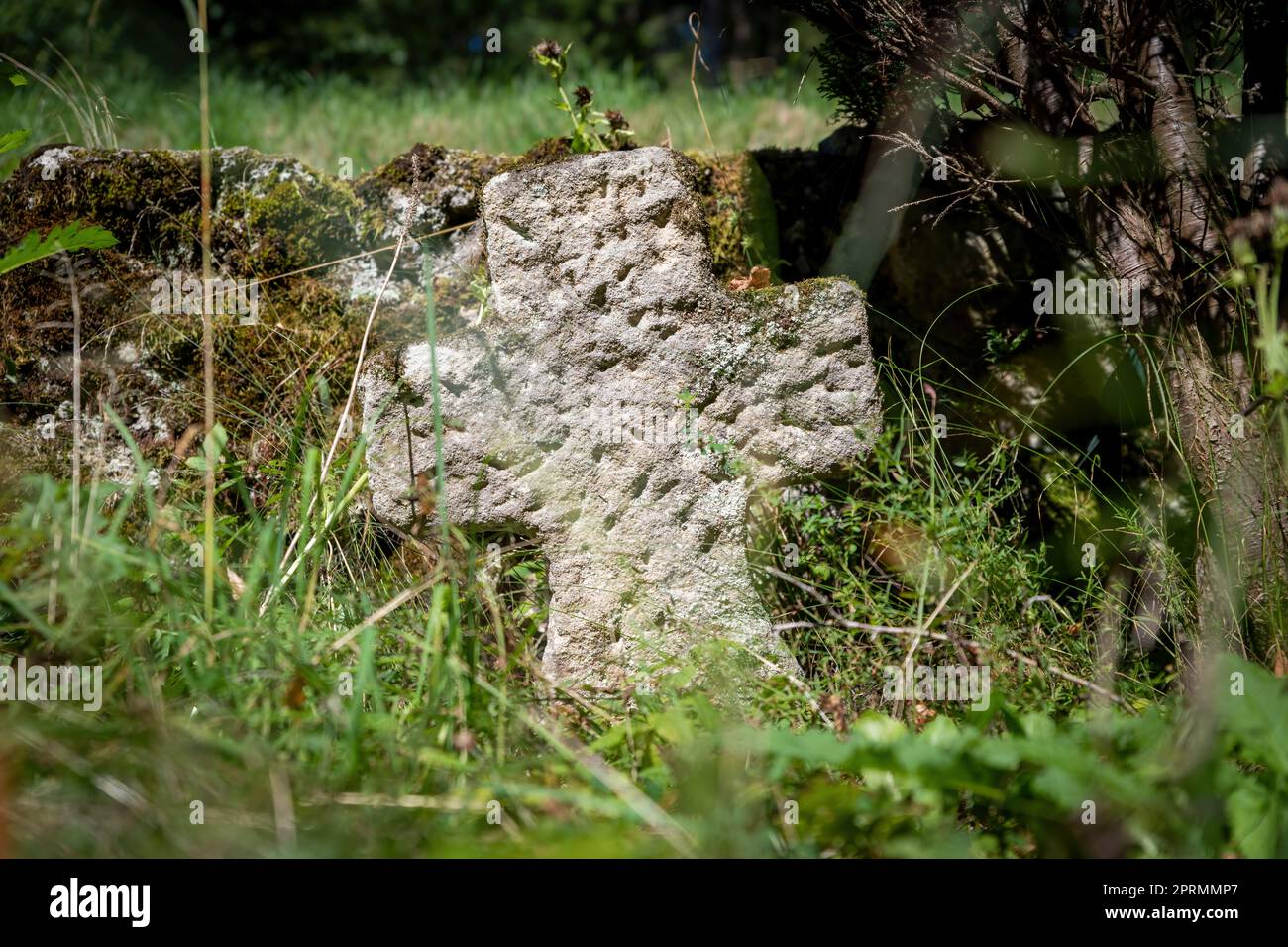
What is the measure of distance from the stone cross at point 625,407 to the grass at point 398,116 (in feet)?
5.37

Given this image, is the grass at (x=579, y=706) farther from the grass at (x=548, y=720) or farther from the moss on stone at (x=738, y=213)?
the moss on stone at (x=738, y=213)

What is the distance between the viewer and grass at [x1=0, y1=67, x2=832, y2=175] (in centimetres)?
406

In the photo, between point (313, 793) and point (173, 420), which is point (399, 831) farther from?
point (173, 420)

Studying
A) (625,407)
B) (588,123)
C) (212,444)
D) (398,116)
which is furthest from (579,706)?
(398,116)

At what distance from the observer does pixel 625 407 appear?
93.4 inches

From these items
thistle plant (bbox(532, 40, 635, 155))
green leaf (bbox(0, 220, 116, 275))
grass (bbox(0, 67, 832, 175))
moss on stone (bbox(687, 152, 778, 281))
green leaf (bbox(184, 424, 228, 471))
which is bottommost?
green leaf (bbox(184, 424, 228, 471))

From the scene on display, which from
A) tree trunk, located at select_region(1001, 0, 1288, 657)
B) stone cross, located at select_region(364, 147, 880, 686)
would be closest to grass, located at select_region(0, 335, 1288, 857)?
stone cross, located at select_region(364, 147, 880, 686)

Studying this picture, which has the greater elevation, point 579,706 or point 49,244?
point 49,244

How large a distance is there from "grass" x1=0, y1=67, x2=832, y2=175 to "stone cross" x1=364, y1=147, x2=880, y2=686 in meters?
1.64

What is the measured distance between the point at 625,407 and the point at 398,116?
3.64 metres

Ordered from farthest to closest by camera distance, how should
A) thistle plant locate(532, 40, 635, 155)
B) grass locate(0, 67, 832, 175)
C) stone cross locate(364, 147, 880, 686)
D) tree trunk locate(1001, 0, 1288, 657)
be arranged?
grass locate(0, 67, 832, 175)
thistle plant locate(532, 40, 635, 155)
stone cross locate(364, 147, 880, 686)
tree trunk locate(1001, 0, 1288, 657)

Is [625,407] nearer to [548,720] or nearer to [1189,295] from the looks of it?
[548,720]

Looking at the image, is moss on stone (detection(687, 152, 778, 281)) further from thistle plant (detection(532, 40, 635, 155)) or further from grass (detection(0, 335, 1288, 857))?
grass (detection(0, 335, 1288, 857))

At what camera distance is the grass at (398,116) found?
406 centimetres
